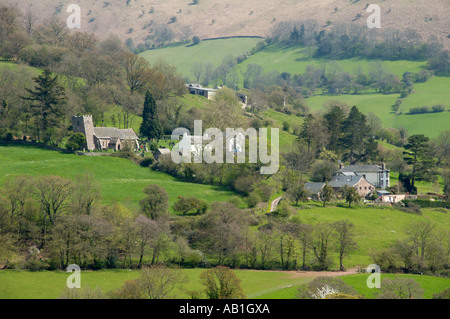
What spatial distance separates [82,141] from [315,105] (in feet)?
259

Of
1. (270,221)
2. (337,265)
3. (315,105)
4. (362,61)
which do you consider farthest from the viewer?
(362,61)

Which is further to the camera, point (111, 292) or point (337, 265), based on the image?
point (337, 265)

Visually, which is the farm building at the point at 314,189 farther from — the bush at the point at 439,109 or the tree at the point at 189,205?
the bush at the point at 439,109

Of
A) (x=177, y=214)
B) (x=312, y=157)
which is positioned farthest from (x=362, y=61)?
(x=177, y=214)

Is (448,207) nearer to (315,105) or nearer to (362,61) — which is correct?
(315,105)

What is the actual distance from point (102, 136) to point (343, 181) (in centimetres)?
3394

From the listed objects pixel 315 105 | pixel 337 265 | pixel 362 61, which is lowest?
pixel 337 265

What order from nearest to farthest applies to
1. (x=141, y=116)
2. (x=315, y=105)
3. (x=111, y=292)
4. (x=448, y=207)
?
(x=111, y=292) < (x=448, y=207) < (x=141, y=116) < (x=315, y=105)

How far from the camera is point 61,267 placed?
46.1m

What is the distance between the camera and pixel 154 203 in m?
56.0

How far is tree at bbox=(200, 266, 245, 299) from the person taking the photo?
1504 inches

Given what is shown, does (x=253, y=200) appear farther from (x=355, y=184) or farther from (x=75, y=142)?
(x=75, y=142)

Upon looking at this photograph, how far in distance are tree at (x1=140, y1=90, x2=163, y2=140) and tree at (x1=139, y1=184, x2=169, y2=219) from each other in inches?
1125

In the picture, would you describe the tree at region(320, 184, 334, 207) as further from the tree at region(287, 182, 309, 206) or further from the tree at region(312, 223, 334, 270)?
the tree at region(312, 223, 334, 270)
